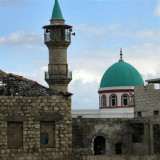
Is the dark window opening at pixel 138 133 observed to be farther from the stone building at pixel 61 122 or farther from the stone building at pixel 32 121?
the stone building at pixel 32 121

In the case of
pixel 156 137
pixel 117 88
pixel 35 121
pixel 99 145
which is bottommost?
pixel 99 145

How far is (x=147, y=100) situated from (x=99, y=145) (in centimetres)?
446

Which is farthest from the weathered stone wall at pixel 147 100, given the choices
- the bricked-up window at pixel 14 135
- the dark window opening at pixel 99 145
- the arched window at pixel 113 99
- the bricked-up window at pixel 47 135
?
the arched window at pixel 113 99

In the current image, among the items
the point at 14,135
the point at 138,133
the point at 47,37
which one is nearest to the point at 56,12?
the point at 47,37

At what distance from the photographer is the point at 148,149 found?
1210 inches

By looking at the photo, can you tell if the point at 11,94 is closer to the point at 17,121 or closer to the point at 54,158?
the point at 17,121

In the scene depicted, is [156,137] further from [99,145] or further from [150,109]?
[99,145]

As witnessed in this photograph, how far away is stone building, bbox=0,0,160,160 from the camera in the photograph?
77.4 feet

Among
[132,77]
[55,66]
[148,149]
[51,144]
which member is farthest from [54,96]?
[132,77]

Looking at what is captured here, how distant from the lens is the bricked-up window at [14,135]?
928 inches

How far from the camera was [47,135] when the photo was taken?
24.0m

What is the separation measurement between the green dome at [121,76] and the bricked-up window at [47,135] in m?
30.5

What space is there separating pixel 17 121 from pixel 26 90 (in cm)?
151

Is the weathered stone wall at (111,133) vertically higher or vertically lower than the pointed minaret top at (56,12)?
lower
